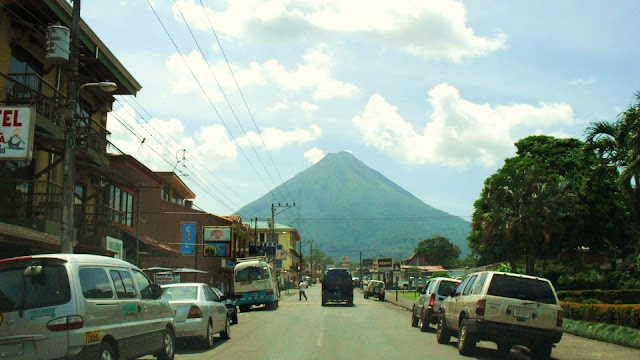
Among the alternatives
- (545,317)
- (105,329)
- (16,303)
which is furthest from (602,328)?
(16,303)

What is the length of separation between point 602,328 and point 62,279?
590 inches

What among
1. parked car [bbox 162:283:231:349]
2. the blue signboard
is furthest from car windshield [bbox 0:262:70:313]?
the blue signboard

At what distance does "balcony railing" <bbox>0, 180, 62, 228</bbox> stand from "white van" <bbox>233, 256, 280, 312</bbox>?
55.3ft

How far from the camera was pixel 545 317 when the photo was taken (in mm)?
12914

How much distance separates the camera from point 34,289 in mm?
8188

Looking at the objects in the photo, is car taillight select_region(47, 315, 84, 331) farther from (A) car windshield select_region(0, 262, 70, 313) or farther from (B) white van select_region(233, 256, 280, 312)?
(B) white van select_region(233, 256, 280, 312)

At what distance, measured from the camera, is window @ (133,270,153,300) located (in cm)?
1076

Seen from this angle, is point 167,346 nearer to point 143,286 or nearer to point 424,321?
point 143,286

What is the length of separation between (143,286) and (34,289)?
2887mm

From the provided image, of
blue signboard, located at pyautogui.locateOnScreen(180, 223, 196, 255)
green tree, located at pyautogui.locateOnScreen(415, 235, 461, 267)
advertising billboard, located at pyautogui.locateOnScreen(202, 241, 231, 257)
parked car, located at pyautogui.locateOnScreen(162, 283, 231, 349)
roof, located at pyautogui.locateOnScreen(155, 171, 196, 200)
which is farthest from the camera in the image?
green tree, located at pyautogui.locateOnScreen(415, 235, 461, 267)

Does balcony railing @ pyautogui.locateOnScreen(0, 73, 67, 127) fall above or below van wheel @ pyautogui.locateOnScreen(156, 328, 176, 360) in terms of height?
above

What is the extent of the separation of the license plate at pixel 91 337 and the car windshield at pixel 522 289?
8253mm

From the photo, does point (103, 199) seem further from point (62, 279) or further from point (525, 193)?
point (525, 193)

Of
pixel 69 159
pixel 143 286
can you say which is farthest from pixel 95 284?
Answer: pixel 69 159
